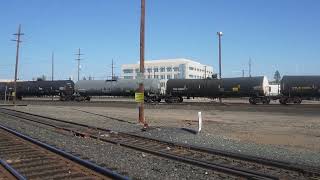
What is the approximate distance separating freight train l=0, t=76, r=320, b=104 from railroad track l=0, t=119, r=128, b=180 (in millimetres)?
36841

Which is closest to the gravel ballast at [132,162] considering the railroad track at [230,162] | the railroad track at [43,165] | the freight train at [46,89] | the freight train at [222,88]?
the railroad track at [230,162]

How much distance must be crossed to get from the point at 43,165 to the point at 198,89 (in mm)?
43610

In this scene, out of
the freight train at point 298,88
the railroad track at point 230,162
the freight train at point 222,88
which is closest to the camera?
the railroad track at point 230,162

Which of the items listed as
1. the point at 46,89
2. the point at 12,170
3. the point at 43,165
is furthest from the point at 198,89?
the point at 12,170

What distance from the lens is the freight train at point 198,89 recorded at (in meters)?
47.6

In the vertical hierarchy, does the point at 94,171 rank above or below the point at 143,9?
below

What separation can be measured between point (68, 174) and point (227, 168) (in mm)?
3523

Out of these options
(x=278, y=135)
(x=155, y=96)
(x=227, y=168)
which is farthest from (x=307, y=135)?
(x=155, y=96)

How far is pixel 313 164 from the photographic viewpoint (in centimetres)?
1124

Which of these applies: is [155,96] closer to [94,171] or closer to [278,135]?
[278,135]

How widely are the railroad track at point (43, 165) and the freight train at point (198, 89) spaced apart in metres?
36.8

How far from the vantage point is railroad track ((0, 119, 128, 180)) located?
32.3 feet

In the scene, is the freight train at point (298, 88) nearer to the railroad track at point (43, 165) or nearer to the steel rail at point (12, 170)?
the railroad track at point (43, 165)

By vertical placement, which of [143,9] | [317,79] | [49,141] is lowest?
[49,141]
